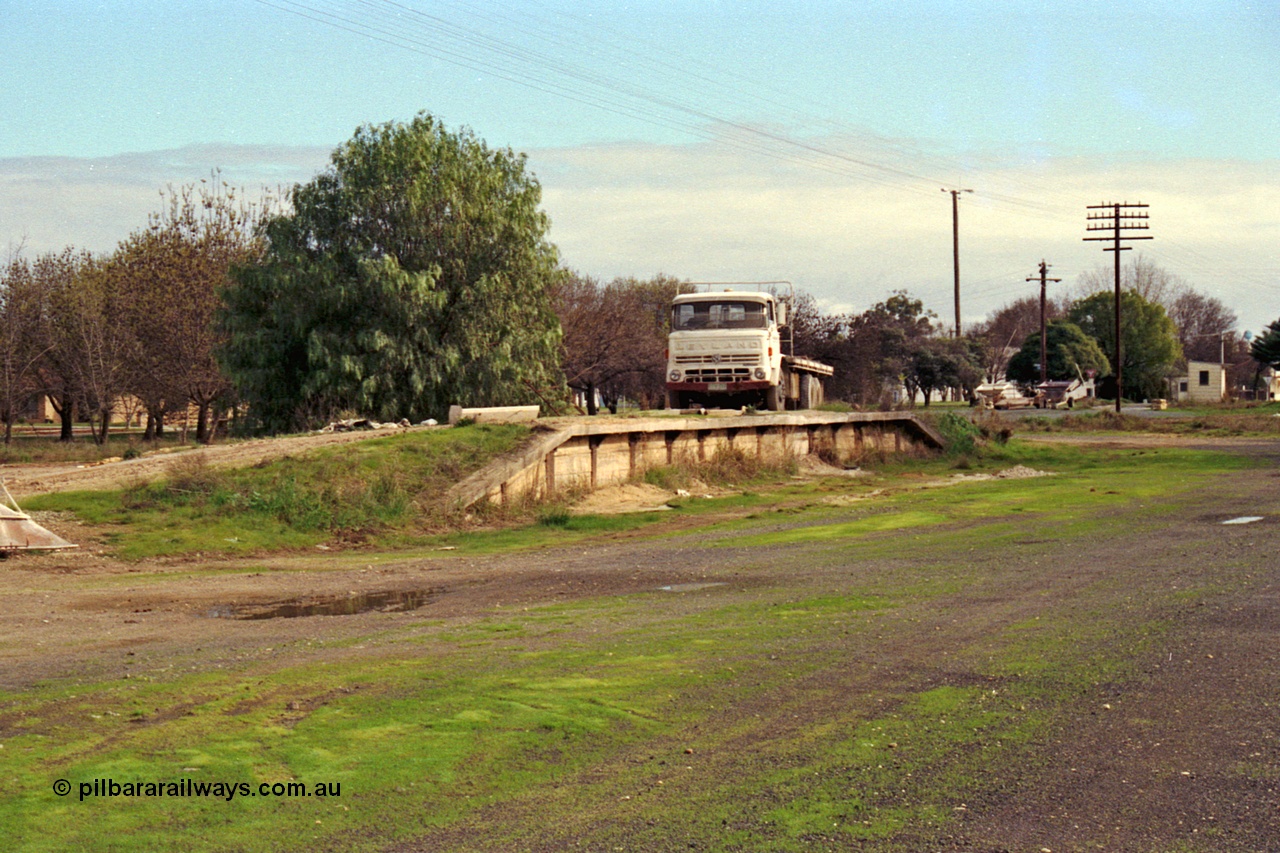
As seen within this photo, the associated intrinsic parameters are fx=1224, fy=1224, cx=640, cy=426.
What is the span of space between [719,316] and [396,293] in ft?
28.0

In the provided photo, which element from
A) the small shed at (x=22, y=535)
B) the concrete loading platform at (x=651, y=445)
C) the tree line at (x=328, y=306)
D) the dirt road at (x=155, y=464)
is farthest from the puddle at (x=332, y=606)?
the tree line at (x=328, y=306)

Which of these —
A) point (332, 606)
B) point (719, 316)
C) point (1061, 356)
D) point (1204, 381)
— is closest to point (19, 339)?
point (719, 316)

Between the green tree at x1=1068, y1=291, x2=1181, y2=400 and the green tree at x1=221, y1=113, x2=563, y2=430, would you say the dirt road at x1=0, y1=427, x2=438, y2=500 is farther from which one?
the green tree at x1=1068, y1=291, x2=1181, y2=400

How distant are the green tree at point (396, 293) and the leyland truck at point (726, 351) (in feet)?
14.6

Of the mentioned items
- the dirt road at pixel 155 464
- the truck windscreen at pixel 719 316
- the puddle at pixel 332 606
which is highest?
the truck windscreen at pixel 719 316

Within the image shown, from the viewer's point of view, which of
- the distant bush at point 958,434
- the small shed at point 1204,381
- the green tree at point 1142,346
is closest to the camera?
the distant bush at point 958,434

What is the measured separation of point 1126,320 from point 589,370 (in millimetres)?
57198

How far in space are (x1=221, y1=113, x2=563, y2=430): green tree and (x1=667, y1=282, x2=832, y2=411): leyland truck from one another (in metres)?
4.46

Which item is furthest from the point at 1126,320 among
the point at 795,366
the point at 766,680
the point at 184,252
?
the point at 766,680

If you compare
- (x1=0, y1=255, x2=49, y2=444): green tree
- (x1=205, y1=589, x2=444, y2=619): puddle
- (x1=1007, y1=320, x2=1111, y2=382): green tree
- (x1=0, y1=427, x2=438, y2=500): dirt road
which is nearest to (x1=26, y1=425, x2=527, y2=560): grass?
(x1=0, y1=427, x2=438, y2=500): dirt road

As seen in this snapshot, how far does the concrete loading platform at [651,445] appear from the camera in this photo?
20219 millimetres

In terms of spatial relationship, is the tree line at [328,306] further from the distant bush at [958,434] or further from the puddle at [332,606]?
the puddle at [332,606]

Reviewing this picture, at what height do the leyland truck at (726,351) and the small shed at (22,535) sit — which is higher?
the leyland truck at (726,351)

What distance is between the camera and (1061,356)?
9169 cm
